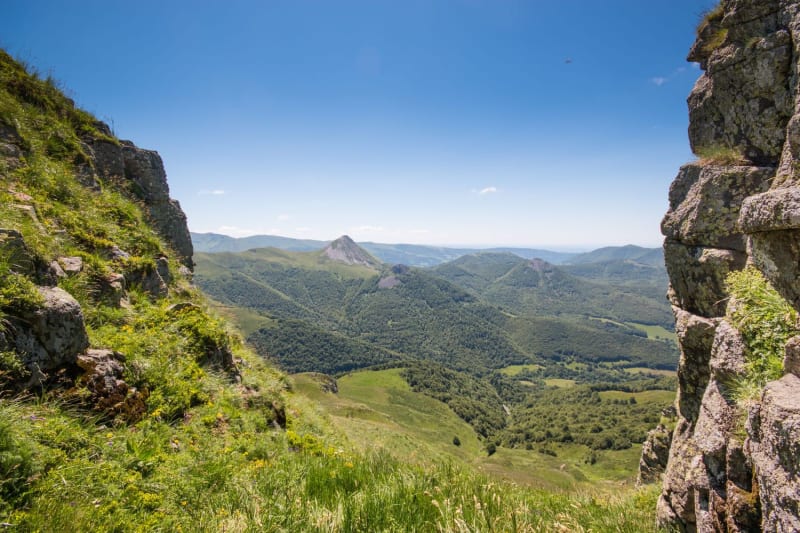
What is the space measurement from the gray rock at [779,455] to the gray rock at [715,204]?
9914 mm

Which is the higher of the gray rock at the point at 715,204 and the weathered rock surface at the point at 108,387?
the gray rock at the point at 715,204

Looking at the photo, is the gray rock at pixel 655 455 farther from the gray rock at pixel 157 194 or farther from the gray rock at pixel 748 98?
the gray rock at pixel 157 194

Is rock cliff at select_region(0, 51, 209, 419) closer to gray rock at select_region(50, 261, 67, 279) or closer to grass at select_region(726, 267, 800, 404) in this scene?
gray rock at select_region(50, 261, 67, 279)

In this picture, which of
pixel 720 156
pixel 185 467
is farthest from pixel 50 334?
pixel 720 156

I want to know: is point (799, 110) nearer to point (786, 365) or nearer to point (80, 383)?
point (786, 365)

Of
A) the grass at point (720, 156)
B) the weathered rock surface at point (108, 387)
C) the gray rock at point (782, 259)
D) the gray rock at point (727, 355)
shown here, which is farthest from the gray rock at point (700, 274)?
the weathered rock surface at point (108, 387)

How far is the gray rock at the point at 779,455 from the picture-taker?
11.0 feet

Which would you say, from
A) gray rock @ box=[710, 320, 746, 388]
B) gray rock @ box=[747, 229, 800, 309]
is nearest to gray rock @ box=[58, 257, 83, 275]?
gray rock @ box=[747, 229, 800, 309]

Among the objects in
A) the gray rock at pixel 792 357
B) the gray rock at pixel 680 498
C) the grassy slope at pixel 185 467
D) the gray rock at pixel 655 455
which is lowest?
the gray rock at pixel 655 455

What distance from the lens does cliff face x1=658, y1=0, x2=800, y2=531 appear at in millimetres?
3979

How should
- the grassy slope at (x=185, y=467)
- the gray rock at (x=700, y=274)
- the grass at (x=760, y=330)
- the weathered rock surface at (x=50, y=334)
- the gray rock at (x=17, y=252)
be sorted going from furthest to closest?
1. the gray rock at (x=700, y=274)
2. the gray rock at (x=17, y=252)
3. the weathered rock surface at (x=50, y=334)
4. the grass at (x=760, y=330)
5. the grassy slope at (x=185, y=467)

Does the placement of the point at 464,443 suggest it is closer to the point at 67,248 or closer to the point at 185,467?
the point at 67,248

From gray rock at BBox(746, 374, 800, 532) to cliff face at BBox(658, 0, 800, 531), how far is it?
13 millimetres

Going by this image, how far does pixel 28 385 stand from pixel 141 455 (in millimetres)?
2051
